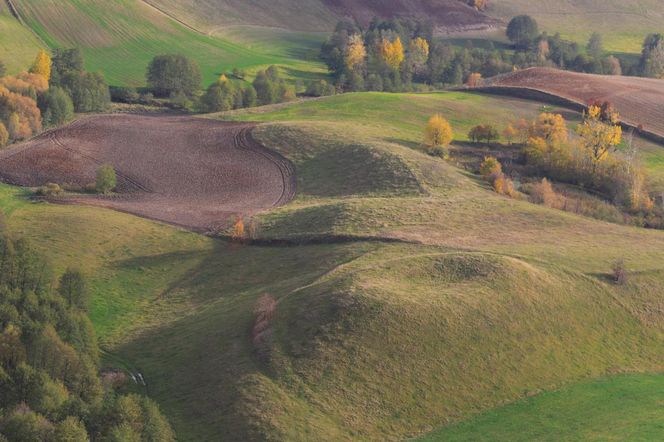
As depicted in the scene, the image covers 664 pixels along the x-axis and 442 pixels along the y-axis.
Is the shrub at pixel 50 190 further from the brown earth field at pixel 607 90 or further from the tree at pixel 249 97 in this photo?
the brown earth field at pixel 607 90

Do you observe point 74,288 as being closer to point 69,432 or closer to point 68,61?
point 69,432

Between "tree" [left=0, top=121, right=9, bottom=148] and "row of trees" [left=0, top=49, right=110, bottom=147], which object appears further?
"row of trees" [left=0, top=49, right=110, bottom=147]

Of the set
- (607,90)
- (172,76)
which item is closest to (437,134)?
(607,90)

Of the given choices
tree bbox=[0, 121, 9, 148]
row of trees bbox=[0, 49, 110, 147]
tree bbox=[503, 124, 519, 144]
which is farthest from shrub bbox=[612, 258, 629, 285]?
row of trees bbox=[0, 49, 110, 147]

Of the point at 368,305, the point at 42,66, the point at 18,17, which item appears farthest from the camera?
the point at 18,17

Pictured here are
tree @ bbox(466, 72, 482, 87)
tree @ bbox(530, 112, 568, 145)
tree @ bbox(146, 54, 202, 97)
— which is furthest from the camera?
tree @ bbox(466, 72, 482, 87)

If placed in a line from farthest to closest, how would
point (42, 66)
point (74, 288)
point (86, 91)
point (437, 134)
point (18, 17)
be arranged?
point (18, 17) → point (42, 66) → point (86, 91) → point (437, 134) → point (74, 288)

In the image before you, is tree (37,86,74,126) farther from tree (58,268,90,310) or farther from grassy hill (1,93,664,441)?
tree (58,268,90,310)
